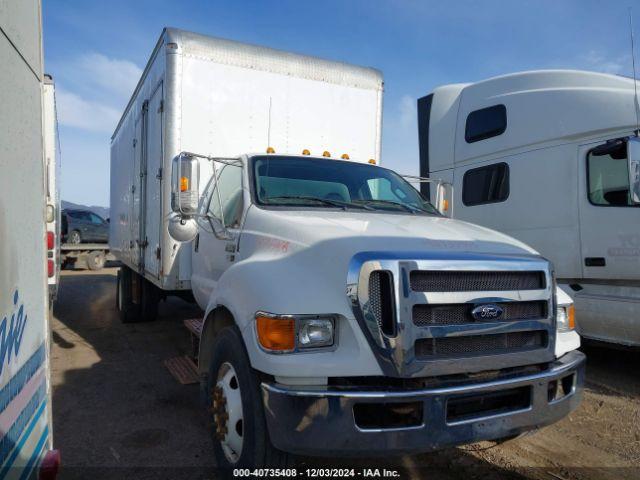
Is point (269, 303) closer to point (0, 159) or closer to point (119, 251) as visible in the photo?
point (0, 159)

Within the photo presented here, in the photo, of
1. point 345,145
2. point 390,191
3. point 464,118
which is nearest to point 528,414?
point 390,191

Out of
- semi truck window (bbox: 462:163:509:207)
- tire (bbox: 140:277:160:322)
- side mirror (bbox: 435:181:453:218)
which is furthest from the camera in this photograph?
tire (bbox: 140:277:160:322)

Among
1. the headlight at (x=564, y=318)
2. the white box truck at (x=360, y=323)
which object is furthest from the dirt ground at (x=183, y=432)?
the headlight at (x=564, y=318)

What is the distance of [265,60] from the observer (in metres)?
5.25

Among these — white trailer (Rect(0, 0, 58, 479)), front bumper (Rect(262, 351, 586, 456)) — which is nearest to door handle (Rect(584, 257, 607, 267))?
front bumper (Rect(262, 351, 586, 456))

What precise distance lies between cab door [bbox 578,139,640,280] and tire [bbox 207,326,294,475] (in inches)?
167

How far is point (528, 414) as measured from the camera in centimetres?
256

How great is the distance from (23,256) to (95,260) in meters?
16.4

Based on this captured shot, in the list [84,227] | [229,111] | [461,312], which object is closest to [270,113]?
[229,111]

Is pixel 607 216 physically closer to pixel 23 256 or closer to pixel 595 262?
pixel 595 262

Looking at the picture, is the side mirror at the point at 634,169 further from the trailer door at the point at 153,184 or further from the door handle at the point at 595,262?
the trailer door at the point at 153,184

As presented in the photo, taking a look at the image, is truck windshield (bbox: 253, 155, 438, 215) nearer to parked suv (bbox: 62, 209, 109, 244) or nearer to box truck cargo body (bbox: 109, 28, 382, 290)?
box truck cargo body (bbox: 109, 28, 382, 290)

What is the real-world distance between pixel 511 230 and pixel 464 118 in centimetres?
178

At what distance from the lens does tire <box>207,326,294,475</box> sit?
2.44 meters
